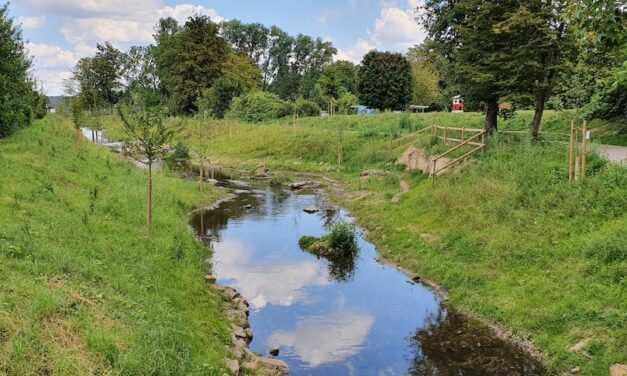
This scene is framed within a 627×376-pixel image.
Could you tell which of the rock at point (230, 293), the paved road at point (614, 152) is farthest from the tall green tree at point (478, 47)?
the rock at point (230, 293)

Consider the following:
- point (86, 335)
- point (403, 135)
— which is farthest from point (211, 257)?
point (403, 135)

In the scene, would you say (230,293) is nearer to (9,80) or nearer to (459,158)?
(459,158)

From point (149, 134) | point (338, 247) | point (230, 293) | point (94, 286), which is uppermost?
point (149, 134)

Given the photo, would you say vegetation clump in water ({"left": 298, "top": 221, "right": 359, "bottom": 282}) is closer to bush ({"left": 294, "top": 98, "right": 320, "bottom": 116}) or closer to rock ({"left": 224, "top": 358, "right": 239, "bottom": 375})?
rock ({"left": 224, "top": 358, "right": 239, "bottom": 375})

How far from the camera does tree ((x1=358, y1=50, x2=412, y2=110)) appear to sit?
6812 cm

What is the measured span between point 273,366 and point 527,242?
923 centimetres

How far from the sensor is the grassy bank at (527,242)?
11.9 meters

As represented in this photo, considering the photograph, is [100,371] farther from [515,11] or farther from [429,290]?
[515,11]

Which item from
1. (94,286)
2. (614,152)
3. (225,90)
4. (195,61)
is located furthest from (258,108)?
(94,286)

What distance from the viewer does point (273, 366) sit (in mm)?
11188

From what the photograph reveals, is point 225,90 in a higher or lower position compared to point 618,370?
higher

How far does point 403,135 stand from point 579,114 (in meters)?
18.4

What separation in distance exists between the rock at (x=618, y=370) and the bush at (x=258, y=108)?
55641 mm

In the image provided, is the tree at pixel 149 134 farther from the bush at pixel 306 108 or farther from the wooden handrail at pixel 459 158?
the bush at pixel 306 108
